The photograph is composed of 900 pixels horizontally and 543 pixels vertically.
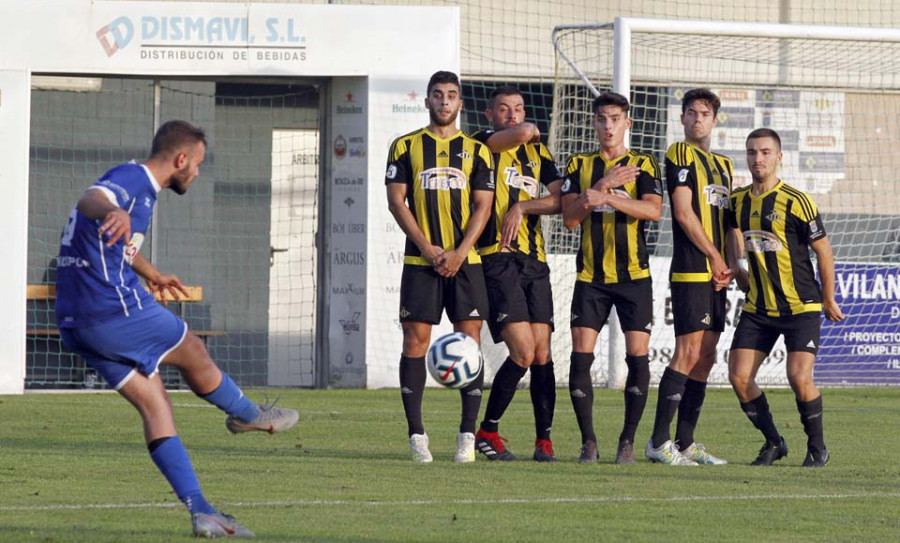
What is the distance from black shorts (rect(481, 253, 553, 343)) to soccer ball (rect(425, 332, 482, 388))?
571 millimetres

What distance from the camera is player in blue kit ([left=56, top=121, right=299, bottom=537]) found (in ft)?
18.1

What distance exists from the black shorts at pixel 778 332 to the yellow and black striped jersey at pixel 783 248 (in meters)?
0.04

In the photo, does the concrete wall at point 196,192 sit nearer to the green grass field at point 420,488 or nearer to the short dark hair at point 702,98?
the green grass field at point 420,488

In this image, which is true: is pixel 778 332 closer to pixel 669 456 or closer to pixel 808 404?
pixel 808 404

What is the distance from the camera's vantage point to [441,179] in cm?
862

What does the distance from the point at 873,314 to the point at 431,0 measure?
6.55 metres

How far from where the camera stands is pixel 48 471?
764 centimetres

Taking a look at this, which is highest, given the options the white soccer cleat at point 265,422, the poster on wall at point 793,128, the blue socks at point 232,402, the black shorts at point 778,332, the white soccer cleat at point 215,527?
the poster on wall at point 793,128

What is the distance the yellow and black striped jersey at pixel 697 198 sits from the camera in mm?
8672

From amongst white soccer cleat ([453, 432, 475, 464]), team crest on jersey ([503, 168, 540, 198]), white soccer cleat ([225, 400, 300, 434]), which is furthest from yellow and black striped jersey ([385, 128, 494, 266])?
white soccer cleat ([225, 400, 300, 434])

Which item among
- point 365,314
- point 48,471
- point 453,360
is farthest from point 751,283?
point 365,314

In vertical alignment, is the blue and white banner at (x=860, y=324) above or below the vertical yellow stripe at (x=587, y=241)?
below

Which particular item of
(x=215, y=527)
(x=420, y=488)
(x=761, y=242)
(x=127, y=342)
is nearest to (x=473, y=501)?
(x=420, y=488)

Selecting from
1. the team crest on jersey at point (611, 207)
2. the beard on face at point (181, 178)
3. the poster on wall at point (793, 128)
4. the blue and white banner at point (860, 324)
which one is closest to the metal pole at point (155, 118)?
the poster on wall at point (793, 128)
